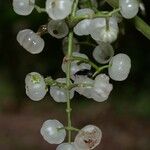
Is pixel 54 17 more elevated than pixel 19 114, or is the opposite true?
pixel 54 17

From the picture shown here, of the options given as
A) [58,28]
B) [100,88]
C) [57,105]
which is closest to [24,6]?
[58,28]

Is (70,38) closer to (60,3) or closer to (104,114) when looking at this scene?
(60,3)

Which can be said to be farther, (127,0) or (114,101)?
(114,101)

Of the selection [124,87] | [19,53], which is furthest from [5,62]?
[124,87]

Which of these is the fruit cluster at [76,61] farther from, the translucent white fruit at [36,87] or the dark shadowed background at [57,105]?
the dark shadowed background at [57,105]

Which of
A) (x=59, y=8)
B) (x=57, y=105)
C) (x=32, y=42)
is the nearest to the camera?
(x=59, y=8)

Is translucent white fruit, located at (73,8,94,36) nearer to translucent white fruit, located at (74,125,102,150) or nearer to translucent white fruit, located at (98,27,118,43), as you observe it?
translucent white fruit, located at (98,27,118,43)

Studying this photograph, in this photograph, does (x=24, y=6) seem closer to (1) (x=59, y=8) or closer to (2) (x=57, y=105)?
(1) (x=59, y=8)
